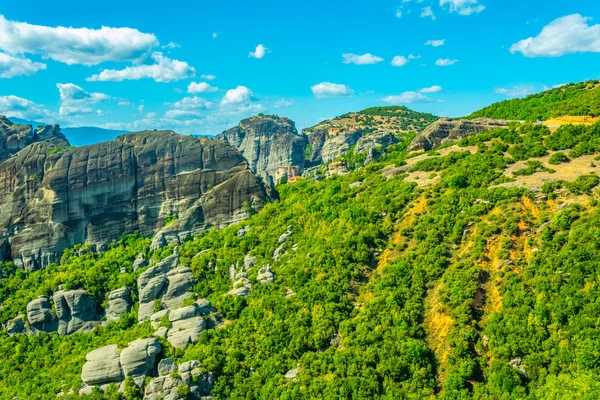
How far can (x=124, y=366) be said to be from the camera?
4334 cm

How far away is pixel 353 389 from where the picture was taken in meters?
36.3

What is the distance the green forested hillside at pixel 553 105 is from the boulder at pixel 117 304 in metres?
78.2

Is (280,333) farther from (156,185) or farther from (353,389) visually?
(156,185)

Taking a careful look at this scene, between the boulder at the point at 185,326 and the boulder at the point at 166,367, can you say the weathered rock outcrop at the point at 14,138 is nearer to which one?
the boulder at the point at 185,326

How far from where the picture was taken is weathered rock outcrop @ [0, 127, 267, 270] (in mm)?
74188

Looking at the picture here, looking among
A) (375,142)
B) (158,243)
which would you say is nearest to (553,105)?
(375,142)

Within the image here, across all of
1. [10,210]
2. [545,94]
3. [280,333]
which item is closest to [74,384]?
[280,333]

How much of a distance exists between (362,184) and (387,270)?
23.7m

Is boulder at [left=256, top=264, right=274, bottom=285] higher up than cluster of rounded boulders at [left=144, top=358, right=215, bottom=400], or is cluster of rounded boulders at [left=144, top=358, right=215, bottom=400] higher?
boulder at [left=256, top=264, right=274, bottom=285]

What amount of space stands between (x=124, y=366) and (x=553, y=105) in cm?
9396

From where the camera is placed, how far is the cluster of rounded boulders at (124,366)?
43250 millimetres

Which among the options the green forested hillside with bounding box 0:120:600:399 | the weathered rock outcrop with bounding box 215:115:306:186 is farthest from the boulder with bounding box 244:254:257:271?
the weathered rock outcrop with bounding box 215:115:306:186

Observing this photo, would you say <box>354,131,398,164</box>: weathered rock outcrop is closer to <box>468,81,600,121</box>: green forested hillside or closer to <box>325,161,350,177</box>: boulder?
<box>325,161,350,177</box>: boulder

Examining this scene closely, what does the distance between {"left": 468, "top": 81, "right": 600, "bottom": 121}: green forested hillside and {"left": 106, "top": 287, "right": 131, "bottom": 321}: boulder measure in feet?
257
